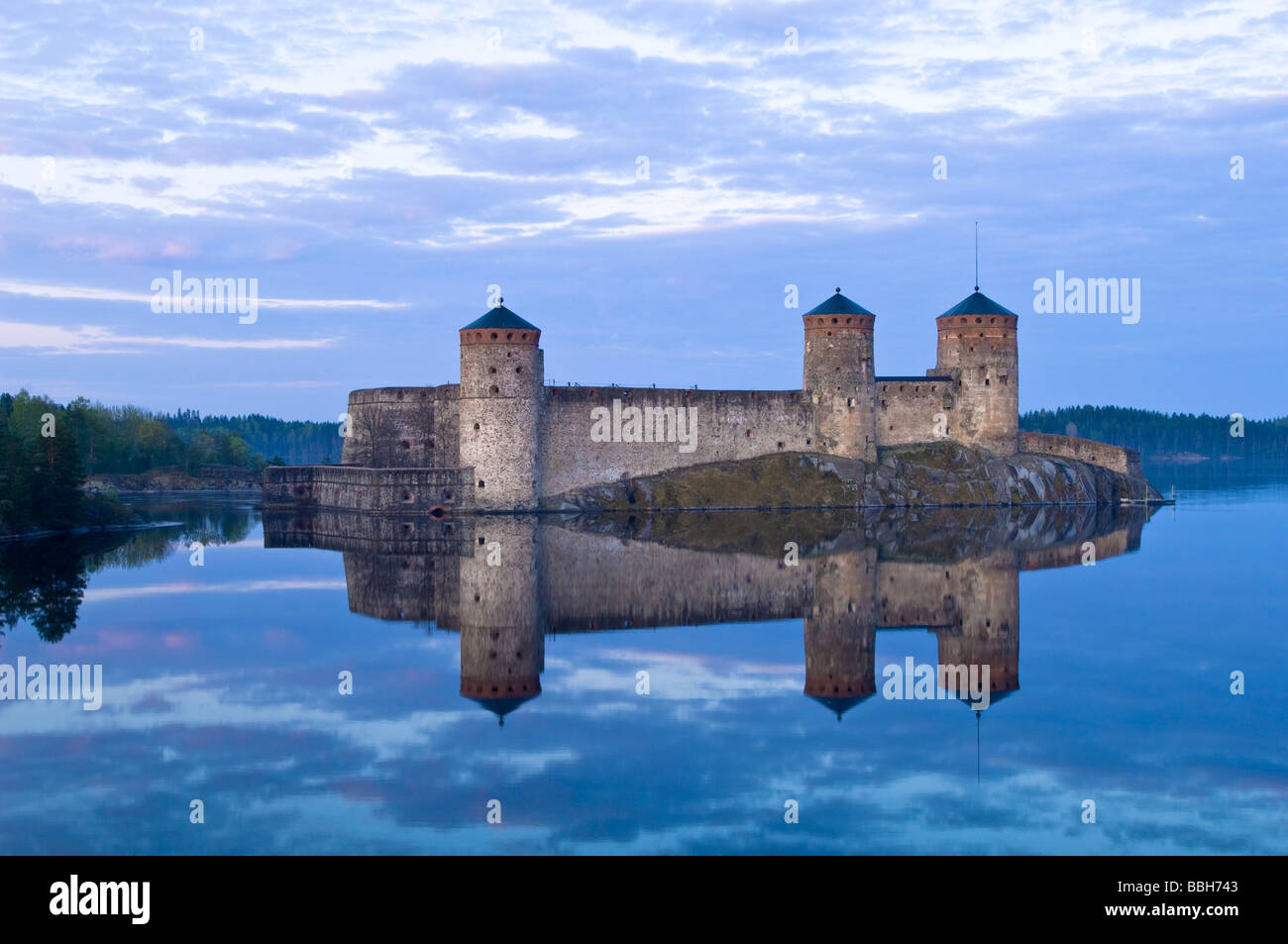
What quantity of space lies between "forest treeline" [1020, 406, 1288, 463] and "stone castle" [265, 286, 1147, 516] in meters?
99.2

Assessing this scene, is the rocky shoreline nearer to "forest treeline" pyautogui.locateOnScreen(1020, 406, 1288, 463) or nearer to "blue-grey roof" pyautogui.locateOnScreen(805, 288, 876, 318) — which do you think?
"blue-grey roof" pyautogui.locateOnScreen(805, 288, 876, 318)

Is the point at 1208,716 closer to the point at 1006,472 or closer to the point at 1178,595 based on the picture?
the point at 1178,595

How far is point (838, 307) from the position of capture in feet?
183

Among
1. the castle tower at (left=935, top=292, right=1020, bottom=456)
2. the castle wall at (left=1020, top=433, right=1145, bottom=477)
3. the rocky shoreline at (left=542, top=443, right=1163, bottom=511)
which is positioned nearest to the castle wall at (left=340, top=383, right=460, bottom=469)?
the rocky shoreline at (left=542, top=443, right=1163, bottom=511)

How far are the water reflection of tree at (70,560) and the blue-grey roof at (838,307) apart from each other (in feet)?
90.7

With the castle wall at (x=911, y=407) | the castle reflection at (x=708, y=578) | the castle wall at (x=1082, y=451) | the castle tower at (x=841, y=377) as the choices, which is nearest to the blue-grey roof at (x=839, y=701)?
the castle reflection at (x=708, y=578)

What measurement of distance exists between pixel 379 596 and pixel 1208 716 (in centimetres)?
1675

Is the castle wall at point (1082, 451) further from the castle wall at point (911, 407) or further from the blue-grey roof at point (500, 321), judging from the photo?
the blue-grey roof at point (500, 321)

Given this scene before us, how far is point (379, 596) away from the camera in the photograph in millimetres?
25609

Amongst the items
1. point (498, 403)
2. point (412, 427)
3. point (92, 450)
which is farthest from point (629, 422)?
point (92, 450)

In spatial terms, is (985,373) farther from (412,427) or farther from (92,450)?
(92,450)

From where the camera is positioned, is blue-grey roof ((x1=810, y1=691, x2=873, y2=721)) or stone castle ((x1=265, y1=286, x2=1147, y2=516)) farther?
stone castle ((x1=265, y1=286, x2=1147, y2=516))

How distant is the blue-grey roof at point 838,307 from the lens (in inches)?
2186

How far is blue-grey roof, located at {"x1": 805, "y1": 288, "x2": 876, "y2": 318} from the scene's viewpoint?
182ft
